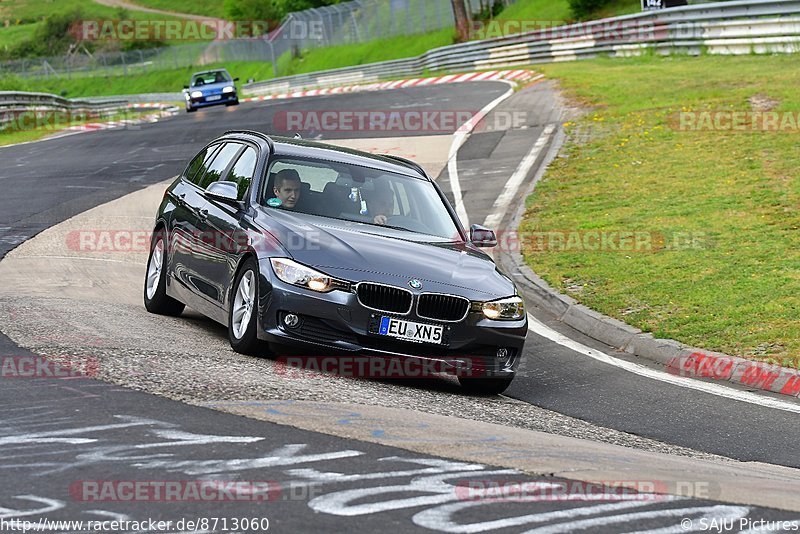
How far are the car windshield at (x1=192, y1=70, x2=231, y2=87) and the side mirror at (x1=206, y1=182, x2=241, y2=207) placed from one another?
130 ft

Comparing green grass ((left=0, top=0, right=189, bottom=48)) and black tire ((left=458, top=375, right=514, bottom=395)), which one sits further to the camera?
green grass ((left=0, top=0, right=189, bottom=48))

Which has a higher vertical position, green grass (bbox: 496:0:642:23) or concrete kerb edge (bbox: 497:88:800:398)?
green grass (bbox: 496:0:642:23)

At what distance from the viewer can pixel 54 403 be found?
693cm

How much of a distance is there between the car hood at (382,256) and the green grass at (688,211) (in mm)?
2804

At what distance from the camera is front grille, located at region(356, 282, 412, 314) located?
885 centimetres

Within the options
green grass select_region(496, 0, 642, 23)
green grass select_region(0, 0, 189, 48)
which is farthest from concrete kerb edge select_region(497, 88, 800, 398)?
green grass select_region(0, 0, 189, 48)

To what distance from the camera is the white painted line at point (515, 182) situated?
18703 mm

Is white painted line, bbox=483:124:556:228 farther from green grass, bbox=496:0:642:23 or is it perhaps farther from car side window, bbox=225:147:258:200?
green grass, bbox=496:0:642:23

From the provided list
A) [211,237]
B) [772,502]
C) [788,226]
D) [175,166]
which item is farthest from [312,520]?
[175,166]

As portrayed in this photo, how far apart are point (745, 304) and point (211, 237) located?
5410 millimetres

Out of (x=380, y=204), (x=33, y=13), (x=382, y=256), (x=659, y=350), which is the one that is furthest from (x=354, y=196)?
(x=33, y=13)

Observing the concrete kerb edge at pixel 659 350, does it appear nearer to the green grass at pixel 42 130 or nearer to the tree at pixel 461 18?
the green grass at pixel 42 130

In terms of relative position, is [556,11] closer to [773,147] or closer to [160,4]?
[773,147]

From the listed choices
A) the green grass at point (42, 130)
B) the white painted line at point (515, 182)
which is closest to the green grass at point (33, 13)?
the green grass at point (42, 130)
